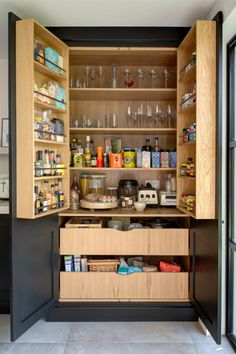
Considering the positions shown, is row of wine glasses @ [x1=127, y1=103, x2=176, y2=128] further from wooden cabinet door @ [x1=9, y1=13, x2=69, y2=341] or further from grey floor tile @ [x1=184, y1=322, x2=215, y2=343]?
grey floor tile @ [x1=184, y1=322, x2=215, y2=343]

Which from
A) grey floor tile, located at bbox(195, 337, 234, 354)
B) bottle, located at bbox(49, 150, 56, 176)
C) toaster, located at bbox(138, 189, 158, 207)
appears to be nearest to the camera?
grey floor tile, located at bbox(195, 337, 234, 354)

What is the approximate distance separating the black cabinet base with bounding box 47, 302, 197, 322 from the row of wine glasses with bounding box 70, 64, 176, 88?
1802 mm

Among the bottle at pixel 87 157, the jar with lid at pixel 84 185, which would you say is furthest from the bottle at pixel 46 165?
the jar with lid at pixel 84 185

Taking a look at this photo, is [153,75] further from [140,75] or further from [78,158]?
[78,158]

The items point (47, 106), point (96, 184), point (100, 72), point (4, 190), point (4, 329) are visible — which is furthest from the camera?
point (4, 190)

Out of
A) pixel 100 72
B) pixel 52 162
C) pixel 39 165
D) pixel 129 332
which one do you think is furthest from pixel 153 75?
pixel 129 332

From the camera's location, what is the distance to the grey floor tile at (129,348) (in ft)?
6.60

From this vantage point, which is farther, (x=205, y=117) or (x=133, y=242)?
(x=133, y=242)

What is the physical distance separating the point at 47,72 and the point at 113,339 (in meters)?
1.99

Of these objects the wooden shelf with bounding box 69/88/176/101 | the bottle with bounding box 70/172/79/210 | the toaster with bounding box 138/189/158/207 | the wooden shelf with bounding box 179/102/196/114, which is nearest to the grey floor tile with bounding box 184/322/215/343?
the toaster with bounding box 138/189/158/207

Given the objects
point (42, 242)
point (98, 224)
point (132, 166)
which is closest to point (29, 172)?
point (42, 242)

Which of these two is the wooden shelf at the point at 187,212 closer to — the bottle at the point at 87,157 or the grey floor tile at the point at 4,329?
the bottle at the point at 87,157

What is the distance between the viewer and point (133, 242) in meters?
2.36

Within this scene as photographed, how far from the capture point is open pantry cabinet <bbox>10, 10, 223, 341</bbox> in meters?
1.95
